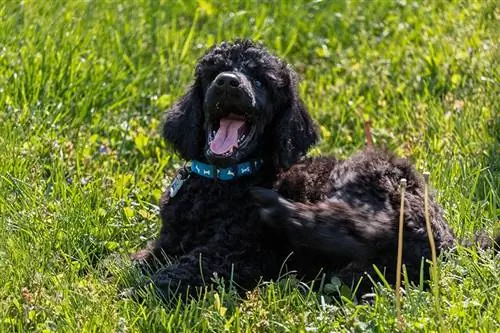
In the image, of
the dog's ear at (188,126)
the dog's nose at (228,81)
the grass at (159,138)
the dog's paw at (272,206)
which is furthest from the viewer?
the dog's ear at (188,126)

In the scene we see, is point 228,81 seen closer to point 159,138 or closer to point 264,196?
point 264,196

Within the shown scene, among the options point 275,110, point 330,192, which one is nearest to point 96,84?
point 275,110

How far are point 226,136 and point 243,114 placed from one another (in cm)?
14

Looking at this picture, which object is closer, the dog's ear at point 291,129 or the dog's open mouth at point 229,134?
the dog's open mouth at point 229,134

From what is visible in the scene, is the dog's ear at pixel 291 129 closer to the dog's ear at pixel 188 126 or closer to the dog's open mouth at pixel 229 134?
the dog's open mouth at pixel 229 134

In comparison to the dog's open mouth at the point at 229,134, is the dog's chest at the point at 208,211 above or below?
below

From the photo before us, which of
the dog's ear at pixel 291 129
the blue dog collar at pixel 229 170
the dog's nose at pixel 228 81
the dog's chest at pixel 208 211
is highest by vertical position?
the dog's nose at pixel 228 81

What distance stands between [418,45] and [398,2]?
36.2 inches

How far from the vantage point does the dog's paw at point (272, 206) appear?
15.5ft

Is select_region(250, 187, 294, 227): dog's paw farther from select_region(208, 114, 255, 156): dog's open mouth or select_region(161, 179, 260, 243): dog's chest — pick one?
select_region(208, 114, 255, 156): dog's open mouth

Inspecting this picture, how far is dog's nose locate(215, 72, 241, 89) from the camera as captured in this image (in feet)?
16.4

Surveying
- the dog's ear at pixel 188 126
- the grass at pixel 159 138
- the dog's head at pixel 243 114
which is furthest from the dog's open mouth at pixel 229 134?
the grass at pixel 159 138

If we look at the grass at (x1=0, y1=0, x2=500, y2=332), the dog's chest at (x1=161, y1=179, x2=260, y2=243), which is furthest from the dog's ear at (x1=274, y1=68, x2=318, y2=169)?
the grass at (x1=0, y1=0, x2=500, y2=332)

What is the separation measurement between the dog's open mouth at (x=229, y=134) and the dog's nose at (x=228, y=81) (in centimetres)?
27
